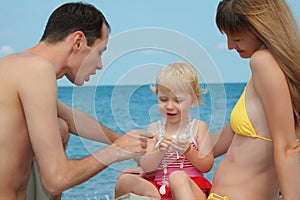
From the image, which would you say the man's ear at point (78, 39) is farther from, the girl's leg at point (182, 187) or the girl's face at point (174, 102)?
the girl's leg at point (182, 187)

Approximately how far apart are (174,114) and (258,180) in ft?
1.69

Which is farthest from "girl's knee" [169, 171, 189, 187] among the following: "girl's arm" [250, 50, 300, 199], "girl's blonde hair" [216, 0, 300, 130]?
"girl's blonde hair" [216, 0, 300, 130]

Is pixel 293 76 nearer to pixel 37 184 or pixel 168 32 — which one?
pixel 168 32

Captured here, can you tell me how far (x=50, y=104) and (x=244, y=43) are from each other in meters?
0.85

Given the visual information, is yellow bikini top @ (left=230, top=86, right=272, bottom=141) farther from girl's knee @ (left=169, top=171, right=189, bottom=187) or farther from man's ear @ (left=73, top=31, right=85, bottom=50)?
man's ear @ (left=73, top=31, right=85, bottom=50)

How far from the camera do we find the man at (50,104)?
2061 mm

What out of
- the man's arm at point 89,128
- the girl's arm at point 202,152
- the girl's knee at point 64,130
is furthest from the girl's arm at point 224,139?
the girl's knee at point 64,130

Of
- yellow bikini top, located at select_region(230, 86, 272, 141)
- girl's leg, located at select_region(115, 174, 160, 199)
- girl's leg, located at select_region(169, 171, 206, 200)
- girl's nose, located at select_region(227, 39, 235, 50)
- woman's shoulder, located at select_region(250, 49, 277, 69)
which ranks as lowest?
girl's leg, located at select_region(115, 174, 160, 199)

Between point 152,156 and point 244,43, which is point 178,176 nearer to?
point 152,156

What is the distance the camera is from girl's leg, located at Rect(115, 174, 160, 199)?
2.49 metres

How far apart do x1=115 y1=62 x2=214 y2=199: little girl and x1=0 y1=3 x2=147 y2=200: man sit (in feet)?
0.71

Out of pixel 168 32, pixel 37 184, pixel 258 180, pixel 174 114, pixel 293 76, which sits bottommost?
pixel 37 184

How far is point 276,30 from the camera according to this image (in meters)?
2.07

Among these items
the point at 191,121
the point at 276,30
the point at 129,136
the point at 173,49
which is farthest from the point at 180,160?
the point at 276,30
